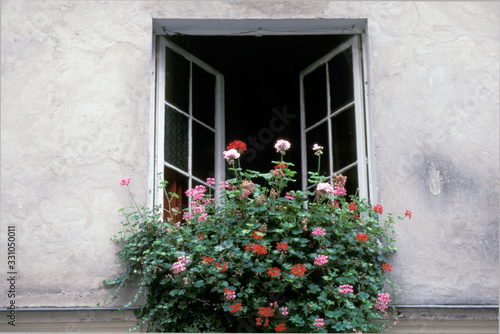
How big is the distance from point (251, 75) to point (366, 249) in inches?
114

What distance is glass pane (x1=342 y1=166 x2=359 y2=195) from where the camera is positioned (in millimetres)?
5336

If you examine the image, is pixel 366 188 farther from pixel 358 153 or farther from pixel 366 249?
pixel 366 249

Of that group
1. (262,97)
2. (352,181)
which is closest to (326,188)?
(352,181)

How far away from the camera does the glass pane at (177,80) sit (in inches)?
221

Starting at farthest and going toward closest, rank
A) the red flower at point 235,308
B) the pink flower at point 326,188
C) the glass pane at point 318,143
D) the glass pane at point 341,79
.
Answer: the glass pane at point 318,143 < the glass pane at point 341,79 < the pink flower at point 326,188 < the red flower at point 235,308

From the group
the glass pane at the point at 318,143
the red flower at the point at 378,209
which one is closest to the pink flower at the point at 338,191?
the red flower at the point at 378,209

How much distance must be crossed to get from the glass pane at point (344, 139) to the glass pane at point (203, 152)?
101 cm

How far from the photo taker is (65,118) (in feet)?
17.0

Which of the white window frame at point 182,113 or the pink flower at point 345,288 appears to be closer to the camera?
the pink flower at point 345,288

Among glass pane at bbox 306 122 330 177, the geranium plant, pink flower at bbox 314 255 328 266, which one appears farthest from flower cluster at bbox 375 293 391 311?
glass pane at bbox 306 122 330 177

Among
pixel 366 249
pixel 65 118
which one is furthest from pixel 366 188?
pixel 65 118

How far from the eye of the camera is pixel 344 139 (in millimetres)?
5562

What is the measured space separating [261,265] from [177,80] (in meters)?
1.88

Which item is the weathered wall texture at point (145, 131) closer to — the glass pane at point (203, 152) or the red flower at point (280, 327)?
the glass pane at point (203, 152)
